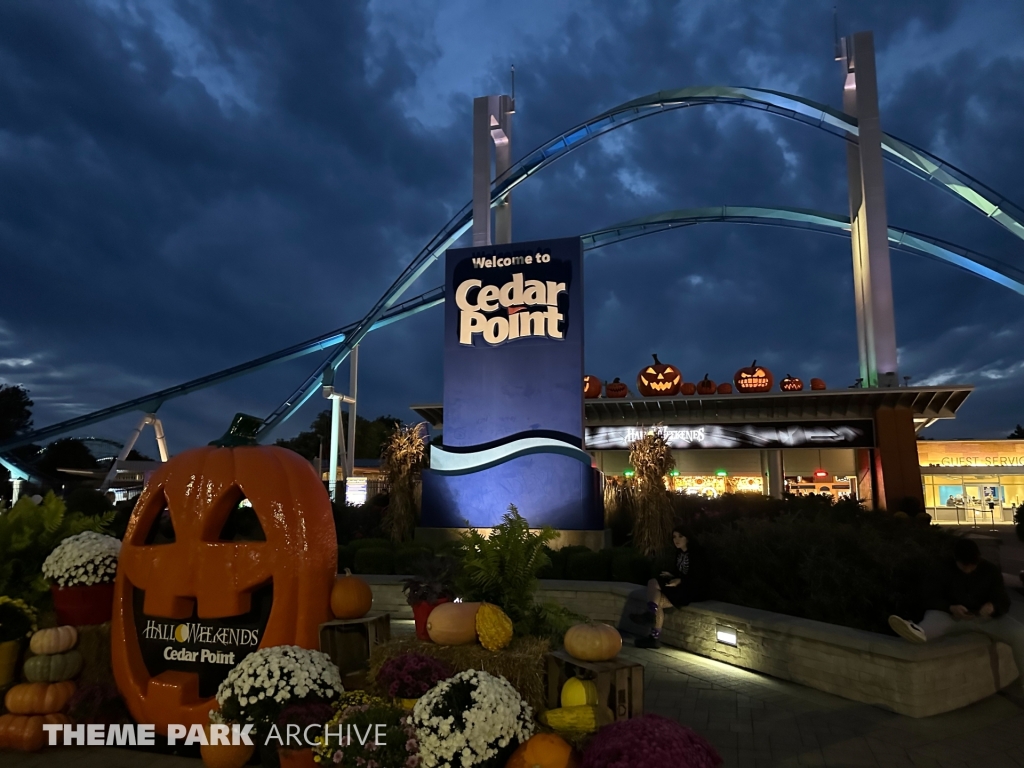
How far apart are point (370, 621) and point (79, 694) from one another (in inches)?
74.4

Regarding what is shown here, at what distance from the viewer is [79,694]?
441cm

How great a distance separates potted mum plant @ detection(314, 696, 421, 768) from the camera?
3336mm

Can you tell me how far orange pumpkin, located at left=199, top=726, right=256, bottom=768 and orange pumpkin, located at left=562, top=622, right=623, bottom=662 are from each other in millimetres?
1982

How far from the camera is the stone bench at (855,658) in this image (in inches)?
195

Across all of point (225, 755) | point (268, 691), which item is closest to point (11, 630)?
point (225, 755)

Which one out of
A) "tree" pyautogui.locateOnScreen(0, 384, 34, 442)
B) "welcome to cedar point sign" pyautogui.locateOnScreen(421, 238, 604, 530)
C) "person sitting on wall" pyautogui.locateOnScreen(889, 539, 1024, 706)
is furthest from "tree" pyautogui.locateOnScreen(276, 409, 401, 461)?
"person sitting on wall" pyautogui.locateOnScreen(889, 539, 1024, 706)

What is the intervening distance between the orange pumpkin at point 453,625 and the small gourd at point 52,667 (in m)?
2.48

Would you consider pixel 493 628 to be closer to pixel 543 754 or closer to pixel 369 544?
pixel 543 754

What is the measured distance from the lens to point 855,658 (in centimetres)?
532

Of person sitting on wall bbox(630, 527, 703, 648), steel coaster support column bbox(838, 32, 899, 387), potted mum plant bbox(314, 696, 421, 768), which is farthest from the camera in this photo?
steel coaster support column bbox(838, 32, 899, 387)

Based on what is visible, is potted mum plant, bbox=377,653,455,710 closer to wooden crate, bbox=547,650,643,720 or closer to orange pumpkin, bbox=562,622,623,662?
wooden crate, bbox=547,650,643,720

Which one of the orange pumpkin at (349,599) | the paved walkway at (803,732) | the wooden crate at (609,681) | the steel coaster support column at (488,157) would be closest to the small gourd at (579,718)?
the wooden crate at (609,681)

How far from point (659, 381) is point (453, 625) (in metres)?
20.5

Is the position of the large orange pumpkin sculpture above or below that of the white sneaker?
above
